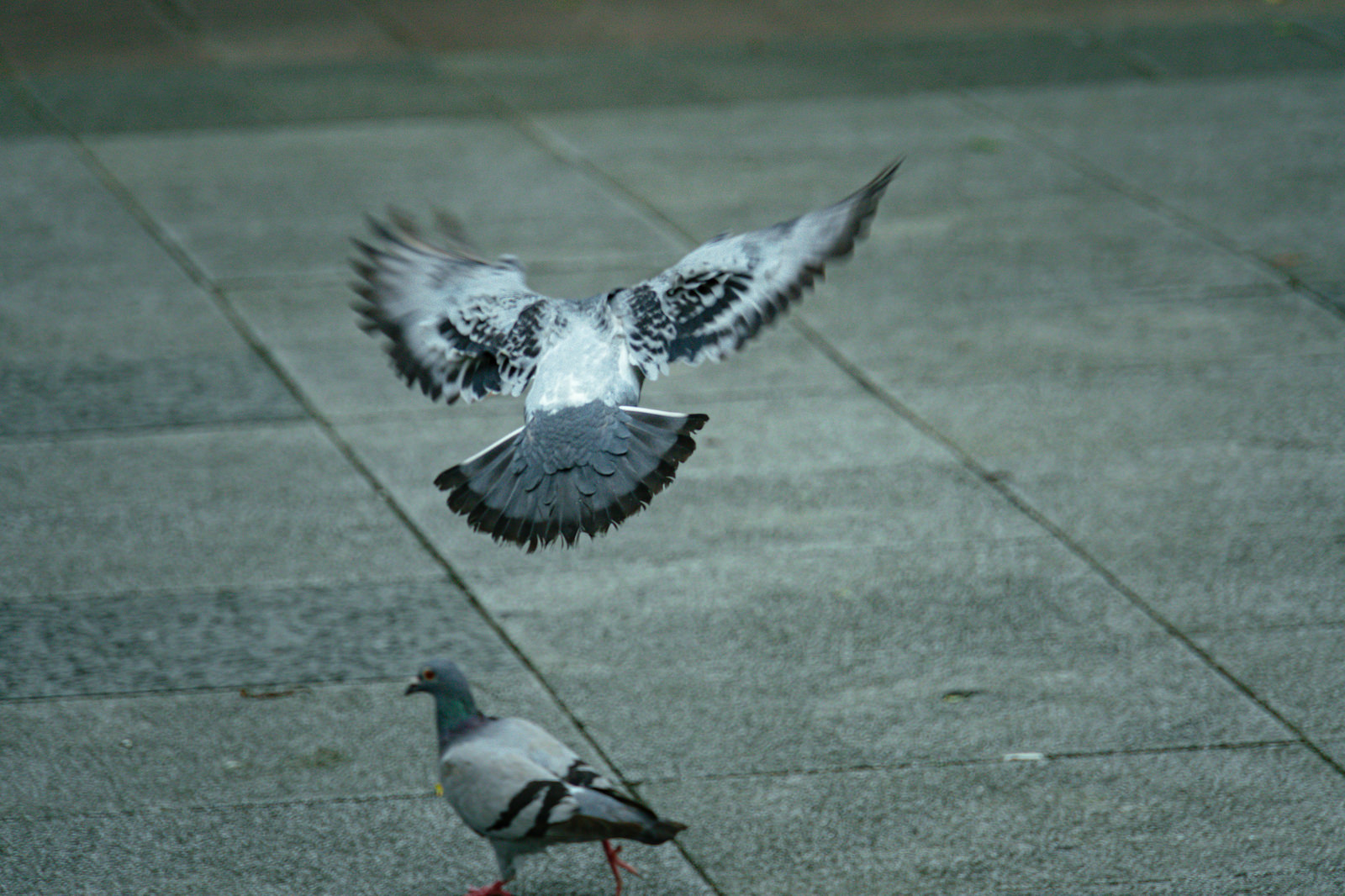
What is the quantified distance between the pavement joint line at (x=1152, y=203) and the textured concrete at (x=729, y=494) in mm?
46

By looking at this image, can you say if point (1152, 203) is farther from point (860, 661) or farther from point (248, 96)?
point (248, 96)

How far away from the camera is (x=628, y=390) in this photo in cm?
471

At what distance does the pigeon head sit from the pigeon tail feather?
1.54 feet

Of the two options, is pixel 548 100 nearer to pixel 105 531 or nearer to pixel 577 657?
pixel 105 531

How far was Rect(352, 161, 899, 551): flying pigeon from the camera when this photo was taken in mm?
4336

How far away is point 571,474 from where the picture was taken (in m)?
4.36

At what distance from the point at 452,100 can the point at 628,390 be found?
26.7ft

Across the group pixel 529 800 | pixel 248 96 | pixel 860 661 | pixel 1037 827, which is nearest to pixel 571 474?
pixel 529 800

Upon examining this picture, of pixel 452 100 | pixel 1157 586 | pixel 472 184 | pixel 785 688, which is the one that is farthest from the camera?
pixel 452 100

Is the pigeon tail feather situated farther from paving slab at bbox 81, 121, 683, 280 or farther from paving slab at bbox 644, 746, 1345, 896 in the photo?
paving slab at bbox 81, 121, 683, 280

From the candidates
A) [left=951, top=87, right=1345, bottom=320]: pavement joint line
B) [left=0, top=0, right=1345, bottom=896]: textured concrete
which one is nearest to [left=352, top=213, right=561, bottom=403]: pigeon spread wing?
[left=0, top=0, right=1345, bottom=896]: textured concrete

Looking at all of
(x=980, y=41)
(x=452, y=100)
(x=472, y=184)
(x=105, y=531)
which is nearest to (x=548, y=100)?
(x=452, y=100)

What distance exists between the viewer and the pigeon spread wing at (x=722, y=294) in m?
4.86

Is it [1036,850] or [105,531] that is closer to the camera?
[1036,850]
